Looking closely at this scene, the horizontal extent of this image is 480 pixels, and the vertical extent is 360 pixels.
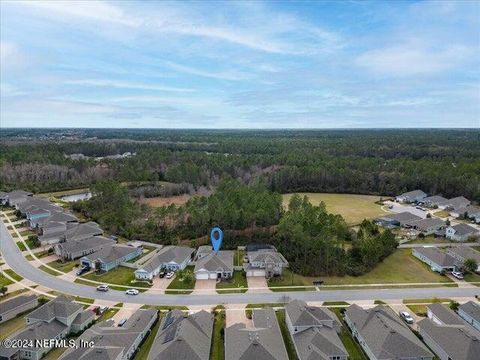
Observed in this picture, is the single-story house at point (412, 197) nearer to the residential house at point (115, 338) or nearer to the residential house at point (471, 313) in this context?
the residential house at point (471, 313)

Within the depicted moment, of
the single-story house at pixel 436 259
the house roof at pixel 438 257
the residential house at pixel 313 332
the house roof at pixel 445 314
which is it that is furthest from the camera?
the house roof at pixel 438 257

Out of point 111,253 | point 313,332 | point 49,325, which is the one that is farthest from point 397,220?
point 49,325

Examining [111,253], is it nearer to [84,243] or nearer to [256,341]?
[84,243]

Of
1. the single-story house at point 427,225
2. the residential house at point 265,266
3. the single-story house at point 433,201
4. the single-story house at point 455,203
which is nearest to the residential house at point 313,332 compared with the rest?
the residential house at point 265,266

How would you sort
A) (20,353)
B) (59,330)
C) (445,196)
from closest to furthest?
(20,353)
(59,330)
(445,196)

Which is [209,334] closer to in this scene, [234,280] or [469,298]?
[234,280]

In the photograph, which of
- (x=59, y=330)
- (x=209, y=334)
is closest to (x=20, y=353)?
(x=59, y=330)
